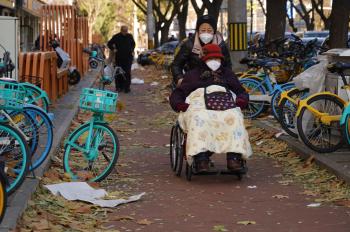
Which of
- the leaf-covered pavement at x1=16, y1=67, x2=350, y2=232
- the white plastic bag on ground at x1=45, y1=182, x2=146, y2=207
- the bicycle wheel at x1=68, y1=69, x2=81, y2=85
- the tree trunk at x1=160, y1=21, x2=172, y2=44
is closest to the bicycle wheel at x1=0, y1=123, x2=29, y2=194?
the leaf-covered pavement at x1=16, y1=67, x2=350, y2=232

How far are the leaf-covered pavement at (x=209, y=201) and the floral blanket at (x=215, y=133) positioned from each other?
17.0 inches

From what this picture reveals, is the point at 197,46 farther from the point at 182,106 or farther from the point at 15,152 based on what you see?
the point at 15,152

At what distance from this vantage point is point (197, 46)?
32.3 feet

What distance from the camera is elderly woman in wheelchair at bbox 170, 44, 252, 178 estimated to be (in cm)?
834

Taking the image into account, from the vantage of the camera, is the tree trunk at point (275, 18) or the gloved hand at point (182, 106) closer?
the gloved hand at point (182, 106)

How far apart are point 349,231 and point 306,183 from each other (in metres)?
2.09

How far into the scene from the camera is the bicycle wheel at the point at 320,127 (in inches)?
376

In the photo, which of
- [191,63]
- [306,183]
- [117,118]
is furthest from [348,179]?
[117,118]

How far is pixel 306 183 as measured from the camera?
853 cm

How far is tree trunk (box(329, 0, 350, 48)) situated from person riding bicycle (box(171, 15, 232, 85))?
6.84 meters

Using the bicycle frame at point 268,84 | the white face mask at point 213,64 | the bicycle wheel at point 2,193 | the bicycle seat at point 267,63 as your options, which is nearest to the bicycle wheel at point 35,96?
the white face mask at point 213,64

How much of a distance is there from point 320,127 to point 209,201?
2.52 meters

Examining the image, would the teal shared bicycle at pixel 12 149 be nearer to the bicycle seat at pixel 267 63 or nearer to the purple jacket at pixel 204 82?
the purple jacket at pixel 204 82

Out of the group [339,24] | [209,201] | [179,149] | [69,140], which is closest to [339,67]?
[179,149]
